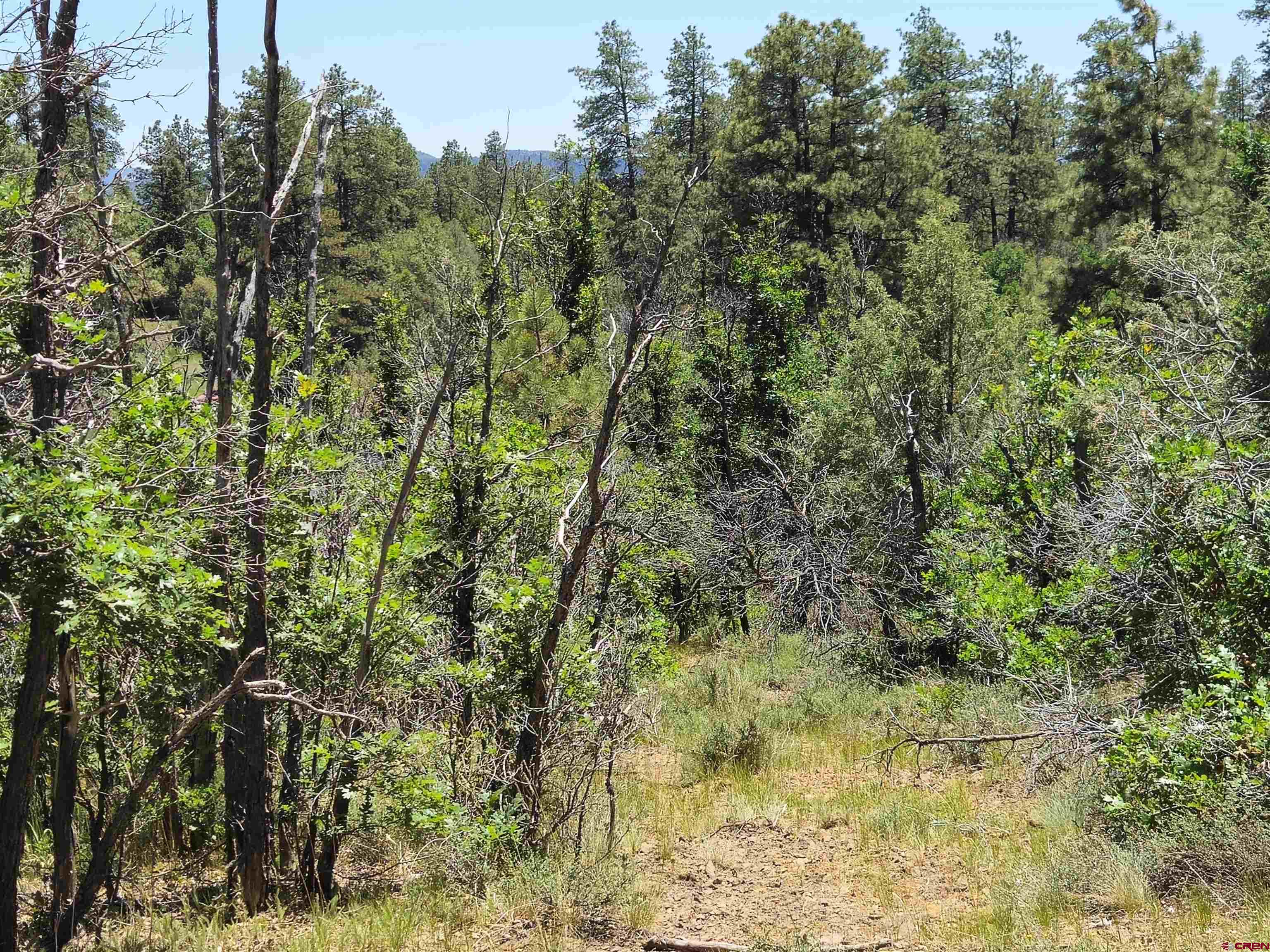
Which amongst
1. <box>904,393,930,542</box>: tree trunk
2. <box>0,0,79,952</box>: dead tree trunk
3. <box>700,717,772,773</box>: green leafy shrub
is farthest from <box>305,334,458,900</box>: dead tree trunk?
<box>904,393,930,542</box>: tree trunk

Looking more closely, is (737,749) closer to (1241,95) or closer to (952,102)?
(952,102)

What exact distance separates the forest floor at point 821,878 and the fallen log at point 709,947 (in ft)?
0.32

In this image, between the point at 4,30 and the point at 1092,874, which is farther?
the point at 1092,874

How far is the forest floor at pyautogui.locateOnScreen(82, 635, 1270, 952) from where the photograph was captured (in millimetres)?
5871

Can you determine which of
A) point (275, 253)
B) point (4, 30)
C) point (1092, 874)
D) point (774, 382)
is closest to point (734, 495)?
point (774, 382)

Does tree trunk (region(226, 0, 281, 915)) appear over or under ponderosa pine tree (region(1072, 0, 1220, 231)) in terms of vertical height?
under

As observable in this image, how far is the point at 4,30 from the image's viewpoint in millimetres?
5043

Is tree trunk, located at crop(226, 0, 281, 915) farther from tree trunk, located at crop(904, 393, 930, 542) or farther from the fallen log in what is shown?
tree trunk, located at crop(904, 393, 930, 542)

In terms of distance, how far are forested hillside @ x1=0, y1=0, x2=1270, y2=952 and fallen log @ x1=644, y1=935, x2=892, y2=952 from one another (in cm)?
4

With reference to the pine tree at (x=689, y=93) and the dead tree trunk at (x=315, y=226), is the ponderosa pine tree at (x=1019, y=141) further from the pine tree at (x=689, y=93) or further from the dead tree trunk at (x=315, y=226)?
the dead tree trunk at (x=315, y=226)

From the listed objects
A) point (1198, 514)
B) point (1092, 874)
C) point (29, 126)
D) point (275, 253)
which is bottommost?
point (1092, 874)

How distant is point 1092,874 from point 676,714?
6757 millimetres

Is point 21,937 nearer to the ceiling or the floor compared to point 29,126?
nearer to the floor

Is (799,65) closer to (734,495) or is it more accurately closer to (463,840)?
(734,495)
